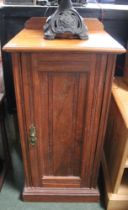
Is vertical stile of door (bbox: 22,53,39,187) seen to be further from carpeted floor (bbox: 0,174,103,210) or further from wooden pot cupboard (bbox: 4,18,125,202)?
carpeted floor (bbox: 0,174,103,210)

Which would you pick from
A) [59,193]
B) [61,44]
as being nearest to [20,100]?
[61,44]

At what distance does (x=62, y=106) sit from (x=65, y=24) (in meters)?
0.39

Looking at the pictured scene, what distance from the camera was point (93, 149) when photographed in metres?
1.19

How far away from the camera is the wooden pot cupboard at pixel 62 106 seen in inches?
36.1

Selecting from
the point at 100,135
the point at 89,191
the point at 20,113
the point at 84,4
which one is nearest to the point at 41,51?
the point at 20,113

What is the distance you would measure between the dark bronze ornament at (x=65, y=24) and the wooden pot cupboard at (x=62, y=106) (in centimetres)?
5

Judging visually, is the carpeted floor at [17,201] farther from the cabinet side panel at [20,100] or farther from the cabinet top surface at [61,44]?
the cabinet top surface at [61,44]

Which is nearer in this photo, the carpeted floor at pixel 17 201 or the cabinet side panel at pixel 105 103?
the cabinet side panel at pixel 105 103

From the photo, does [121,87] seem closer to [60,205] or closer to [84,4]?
[84,4]

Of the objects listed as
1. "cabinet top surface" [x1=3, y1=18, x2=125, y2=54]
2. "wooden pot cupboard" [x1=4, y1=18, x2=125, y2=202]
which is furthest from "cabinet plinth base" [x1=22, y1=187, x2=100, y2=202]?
"cabinet top surface" [x1=3, y1=18, x2=125, y2=54]

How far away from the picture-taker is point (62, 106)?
105 centimetres

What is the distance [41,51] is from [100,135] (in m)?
0.55

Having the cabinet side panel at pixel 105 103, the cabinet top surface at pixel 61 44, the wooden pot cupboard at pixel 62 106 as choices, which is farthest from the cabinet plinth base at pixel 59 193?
the cabinet top surface at pixel 61 44

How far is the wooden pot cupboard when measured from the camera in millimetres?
918
